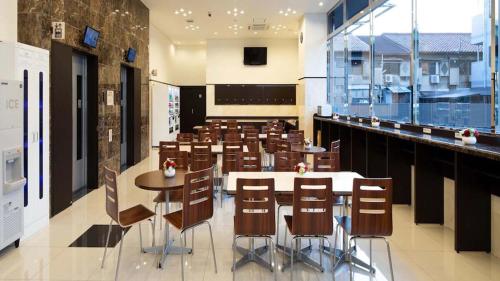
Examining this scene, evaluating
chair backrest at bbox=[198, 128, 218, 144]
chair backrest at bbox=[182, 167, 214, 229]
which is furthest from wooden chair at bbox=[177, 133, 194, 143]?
chair backrest at bbox=[182, 167, 214, 229]

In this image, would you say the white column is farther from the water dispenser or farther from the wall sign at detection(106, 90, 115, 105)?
the water dispenser

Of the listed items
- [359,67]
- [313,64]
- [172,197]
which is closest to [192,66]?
[313,64]

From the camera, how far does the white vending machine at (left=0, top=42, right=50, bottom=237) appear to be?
456cm

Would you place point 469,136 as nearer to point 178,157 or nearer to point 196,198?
point 196,198

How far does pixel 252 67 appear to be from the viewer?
16406 millimetres

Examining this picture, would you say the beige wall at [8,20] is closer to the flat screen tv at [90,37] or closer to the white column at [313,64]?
the flat screen tv at [90,37]

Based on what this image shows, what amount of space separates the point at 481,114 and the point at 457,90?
2.33ft

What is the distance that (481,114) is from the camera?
16.2ft

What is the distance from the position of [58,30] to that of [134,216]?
11.3ft

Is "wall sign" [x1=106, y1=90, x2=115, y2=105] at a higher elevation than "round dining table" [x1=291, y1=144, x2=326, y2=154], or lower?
higher

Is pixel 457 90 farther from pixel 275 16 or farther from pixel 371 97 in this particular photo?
pixel 275 16

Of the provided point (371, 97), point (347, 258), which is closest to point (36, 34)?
point (347, 258)

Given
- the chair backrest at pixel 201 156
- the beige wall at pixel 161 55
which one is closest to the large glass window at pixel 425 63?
the chair backrest at pixel 201 156

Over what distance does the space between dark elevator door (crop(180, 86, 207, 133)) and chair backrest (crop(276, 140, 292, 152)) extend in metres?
10.9
